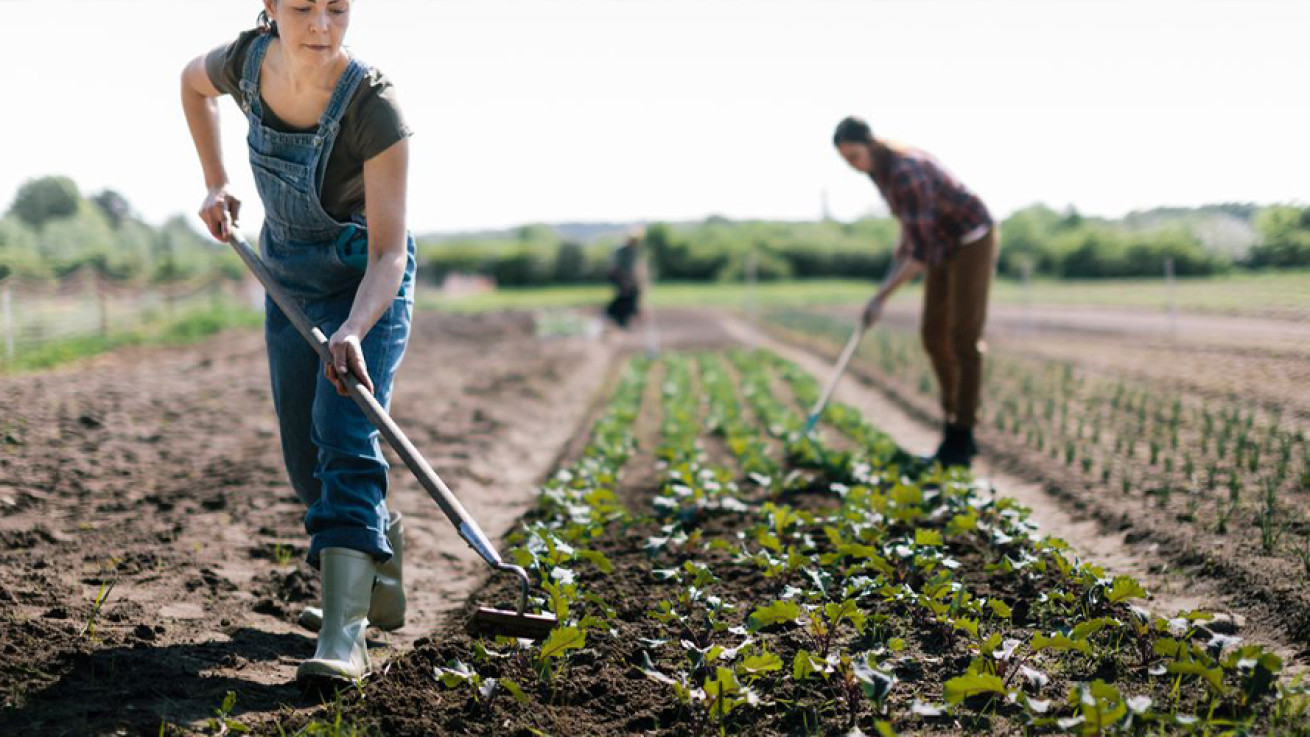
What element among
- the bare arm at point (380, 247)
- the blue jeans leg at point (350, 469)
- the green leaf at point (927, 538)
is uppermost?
the bare arm at point (380, 247)

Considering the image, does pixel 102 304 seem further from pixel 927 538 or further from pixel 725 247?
pixel 725 247

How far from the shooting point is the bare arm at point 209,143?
338cm

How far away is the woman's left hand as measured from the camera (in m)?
2.81

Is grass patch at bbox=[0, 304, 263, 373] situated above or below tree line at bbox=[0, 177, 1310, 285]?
below

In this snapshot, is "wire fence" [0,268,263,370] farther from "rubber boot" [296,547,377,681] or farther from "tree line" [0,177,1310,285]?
"rubber boot" [296,547,377,681]

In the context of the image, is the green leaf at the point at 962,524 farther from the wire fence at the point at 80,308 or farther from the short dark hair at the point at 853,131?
the wire fence at the point at 80,308

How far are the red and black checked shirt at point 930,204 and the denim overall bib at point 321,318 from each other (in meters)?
3.61

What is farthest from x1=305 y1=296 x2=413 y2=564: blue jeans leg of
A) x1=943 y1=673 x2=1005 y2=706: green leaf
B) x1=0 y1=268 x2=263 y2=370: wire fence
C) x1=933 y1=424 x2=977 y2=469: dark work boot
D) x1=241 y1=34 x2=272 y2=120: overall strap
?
x1=0 y1=268 x2=263 y2=370: wire fence

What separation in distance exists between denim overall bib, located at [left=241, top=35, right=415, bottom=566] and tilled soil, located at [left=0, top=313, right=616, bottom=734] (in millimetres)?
538

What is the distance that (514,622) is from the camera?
9.77ft

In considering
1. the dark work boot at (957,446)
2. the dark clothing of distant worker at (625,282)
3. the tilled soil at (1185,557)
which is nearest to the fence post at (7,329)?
the dark clothing of distant worker at (625,282)

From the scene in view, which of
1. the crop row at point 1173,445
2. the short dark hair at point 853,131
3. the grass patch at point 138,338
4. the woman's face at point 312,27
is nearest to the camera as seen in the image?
the woman's face at point 312,27

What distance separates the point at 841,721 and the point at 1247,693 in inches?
38.4

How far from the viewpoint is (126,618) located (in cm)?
337
